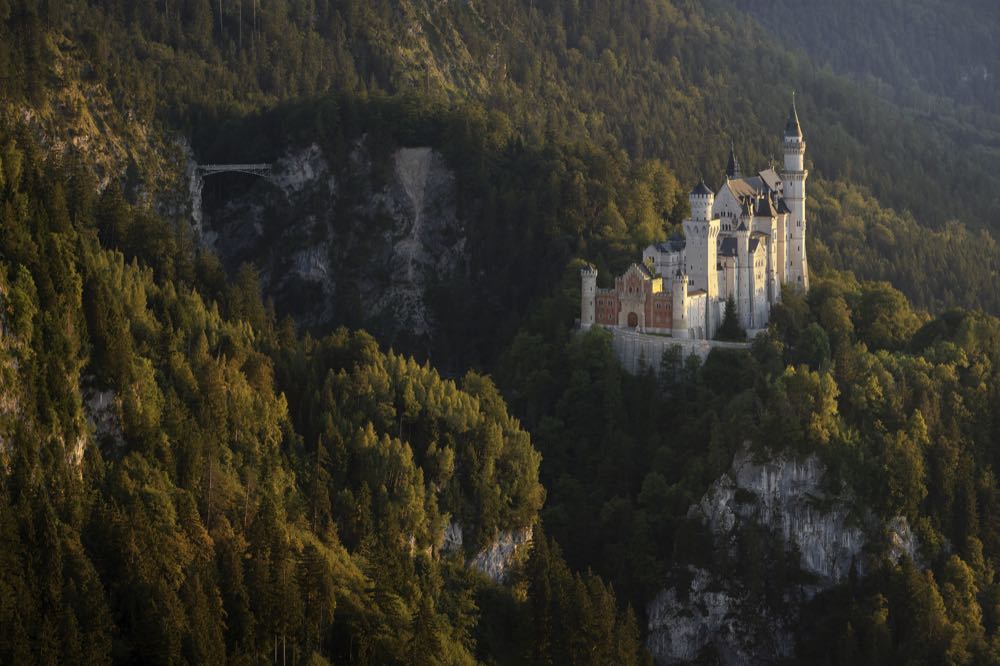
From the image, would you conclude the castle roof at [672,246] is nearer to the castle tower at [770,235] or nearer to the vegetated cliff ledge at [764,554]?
the castle tower at [770,235]

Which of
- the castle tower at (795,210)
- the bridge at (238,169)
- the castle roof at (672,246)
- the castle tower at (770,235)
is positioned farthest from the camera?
the bridge at (238,169)

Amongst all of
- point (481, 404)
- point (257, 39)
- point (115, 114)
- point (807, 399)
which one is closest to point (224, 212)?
point (115, 114)

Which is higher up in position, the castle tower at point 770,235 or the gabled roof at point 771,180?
the gabled roof at point 771,180

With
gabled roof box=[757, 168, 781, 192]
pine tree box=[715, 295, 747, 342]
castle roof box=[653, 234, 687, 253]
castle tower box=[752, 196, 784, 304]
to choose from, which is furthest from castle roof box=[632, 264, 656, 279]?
gabled roof box=[757, 168, 781, 192]

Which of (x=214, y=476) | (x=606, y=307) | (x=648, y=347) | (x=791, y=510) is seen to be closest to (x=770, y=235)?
(x=606, y=307)

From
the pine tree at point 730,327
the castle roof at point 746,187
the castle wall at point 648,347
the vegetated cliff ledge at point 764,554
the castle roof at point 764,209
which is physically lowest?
the vegetated cliff ledge at point 764,554

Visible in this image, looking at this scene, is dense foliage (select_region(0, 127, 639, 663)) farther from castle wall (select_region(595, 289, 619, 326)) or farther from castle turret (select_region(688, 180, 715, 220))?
castle turret (select_region(688, 180, 715, 220))

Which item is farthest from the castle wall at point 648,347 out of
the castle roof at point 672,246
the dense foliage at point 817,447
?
the castle roof at point 672,246

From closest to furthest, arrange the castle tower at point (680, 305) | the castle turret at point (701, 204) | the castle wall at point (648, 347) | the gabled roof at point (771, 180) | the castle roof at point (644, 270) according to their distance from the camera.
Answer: the castle tower at point (680, 305) < the castle turret at point (701, 204) < the castle wall at point (648, 347) < the castle roof at point (644, 270) < the gabled roof at point (771, 180)
